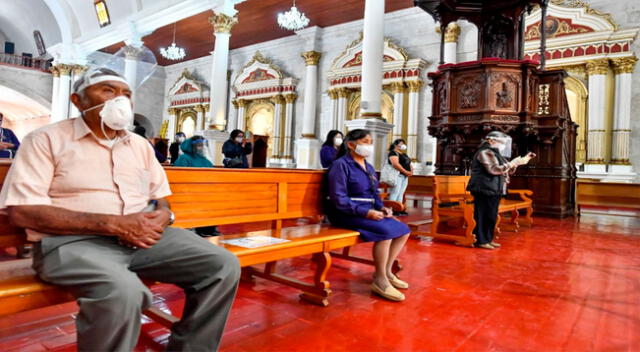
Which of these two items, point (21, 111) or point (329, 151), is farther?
point (21, 111)

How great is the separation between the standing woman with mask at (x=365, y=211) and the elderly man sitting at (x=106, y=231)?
4.12 ft

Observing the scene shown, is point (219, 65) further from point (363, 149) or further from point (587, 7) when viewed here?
point (587, 7)

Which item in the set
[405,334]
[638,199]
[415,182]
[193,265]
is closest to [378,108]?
[415,182]

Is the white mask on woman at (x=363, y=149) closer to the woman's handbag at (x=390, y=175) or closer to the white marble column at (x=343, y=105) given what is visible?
the woman's handbag at (x=390, y=175)

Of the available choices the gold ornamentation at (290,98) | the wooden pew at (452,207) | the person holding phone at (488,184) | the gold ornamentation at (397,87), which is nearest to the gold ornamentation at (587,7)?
the gold ornamentation at (397,87)

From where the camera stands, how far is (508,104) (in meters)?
6.34

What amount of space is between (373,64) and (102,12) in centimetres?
1271

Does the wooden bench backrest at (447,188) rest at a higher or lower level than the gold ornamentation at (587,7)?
lower

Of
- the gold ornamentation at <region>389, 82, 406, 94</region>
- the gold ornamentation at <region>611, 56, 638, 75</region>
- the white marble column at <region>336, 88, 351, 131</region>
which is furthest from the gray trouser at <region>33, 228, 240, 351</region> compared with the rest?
the white marble column at <region>336, 88, 351, 131</region>

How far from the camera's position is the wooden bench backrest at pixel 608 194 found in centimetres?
773

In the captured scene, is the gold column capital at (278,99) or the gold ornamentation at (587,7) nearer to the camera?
the gold ornamentation at (587,7)

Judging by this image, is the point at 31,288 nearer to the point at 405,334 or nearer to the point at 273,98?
the point at 405,334

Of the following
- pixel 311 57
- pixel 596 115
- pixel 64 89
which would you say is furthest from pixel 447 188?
pixel 64 89

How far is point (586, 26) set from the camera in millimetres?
9438
